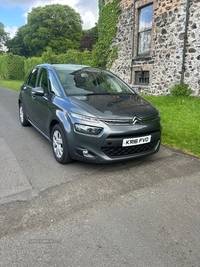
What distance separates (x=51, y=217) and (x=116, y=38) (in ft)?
39.7

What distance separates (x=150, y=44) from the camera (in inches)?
420

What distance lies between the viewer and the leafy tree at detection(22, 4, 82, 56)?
143 ft

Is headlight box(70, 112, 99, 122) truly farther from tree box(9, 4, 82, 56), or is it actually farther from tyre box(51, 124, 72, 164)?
tree box(9, 4, 82, 56)

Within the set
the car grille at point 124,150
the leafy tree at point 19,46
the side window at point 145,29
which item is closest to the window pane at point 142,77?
the side window at point 145,29

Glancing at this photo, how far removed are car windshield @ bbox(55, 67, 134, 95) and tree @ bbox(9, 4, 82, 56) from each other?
42.3 m

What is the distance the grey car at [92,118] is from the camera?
10.7ft

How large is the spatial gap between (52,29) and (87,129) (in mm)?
46886

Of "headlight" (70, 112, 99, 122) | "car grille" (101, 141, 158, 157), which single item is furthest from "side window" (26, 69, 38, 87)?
"car grille" (101, 141, 158, 157)

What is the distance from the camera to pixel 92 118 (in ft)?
10.7

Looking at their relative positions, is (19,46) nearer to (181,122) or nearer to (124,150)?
(181,122)

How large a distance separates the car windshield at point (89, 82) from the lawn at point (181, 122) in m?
1.45

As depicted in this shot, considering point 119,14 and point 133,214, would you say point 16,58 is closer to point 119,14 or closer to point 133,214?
point 119,14

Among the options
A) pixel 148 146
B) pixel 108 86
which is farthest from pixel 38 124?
pixel 148 146

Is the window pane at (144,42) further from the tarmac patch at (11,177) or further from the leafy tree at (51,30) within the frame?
the leafy tree at (51,30)
